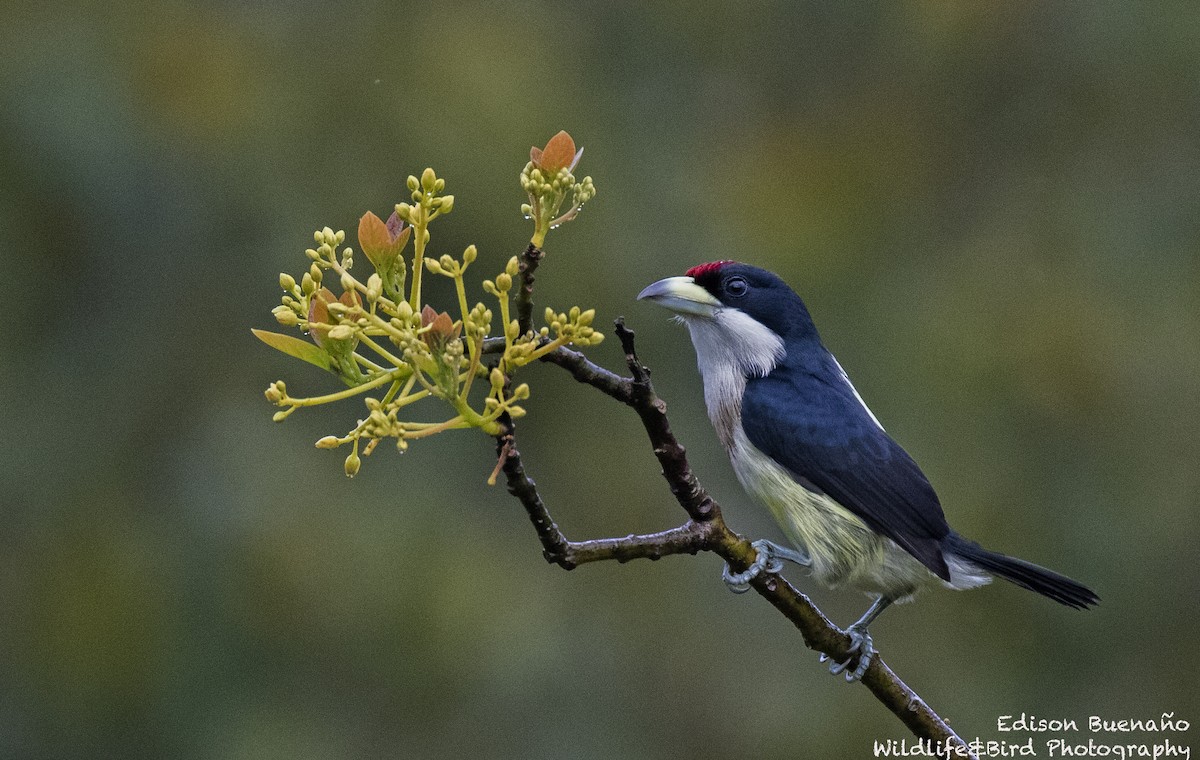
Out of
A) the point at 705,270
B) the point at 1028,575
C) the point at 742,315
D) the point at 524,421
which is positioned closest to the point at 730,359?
the point at 742,315

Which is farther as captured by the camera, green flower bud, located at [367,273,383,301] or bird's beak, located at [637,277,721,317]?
bird's beak, located at [637,277,721,317]

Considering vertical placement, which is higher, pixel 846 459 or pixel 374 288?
pixel 374 288

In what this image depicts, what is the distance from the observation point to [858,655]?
3.17 meters

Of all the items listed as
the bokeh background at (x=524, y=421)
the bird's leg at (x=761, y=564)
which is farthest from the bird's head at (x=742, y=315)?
the bokeh background at (x=524, y=421)

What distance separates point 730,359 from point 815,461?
44 centimetres

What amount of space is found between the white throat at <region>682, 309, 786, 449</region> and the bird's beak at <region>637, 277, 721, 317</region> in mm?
124

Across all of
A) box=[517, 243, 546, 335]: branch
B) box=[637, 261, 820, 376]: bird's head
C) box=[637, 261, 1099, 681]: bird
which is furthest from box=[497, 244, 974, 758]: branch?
box=[637, 261, 820, 376]: bird's head

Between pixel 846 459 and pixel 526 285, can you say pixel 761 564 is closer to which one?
pixel 526 285

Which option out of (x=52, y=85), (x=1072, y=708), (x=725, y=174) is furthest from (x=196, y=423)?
(x=1072, y=708)

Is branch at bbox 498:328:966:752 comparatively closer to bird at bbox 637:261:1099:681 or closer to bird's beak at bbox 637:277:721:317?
bird at bbox 637:261:1099:681

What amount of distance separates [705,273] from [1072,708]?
4.52 m

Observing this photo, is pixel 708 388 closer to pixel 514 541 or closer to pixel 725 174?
pixel 514 541

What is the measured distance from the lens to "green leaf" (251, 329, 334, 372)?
2.15 meters

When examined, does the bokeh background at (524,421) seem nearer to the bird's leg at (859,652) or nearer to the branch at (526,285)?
the bird's leg at (859,652)
